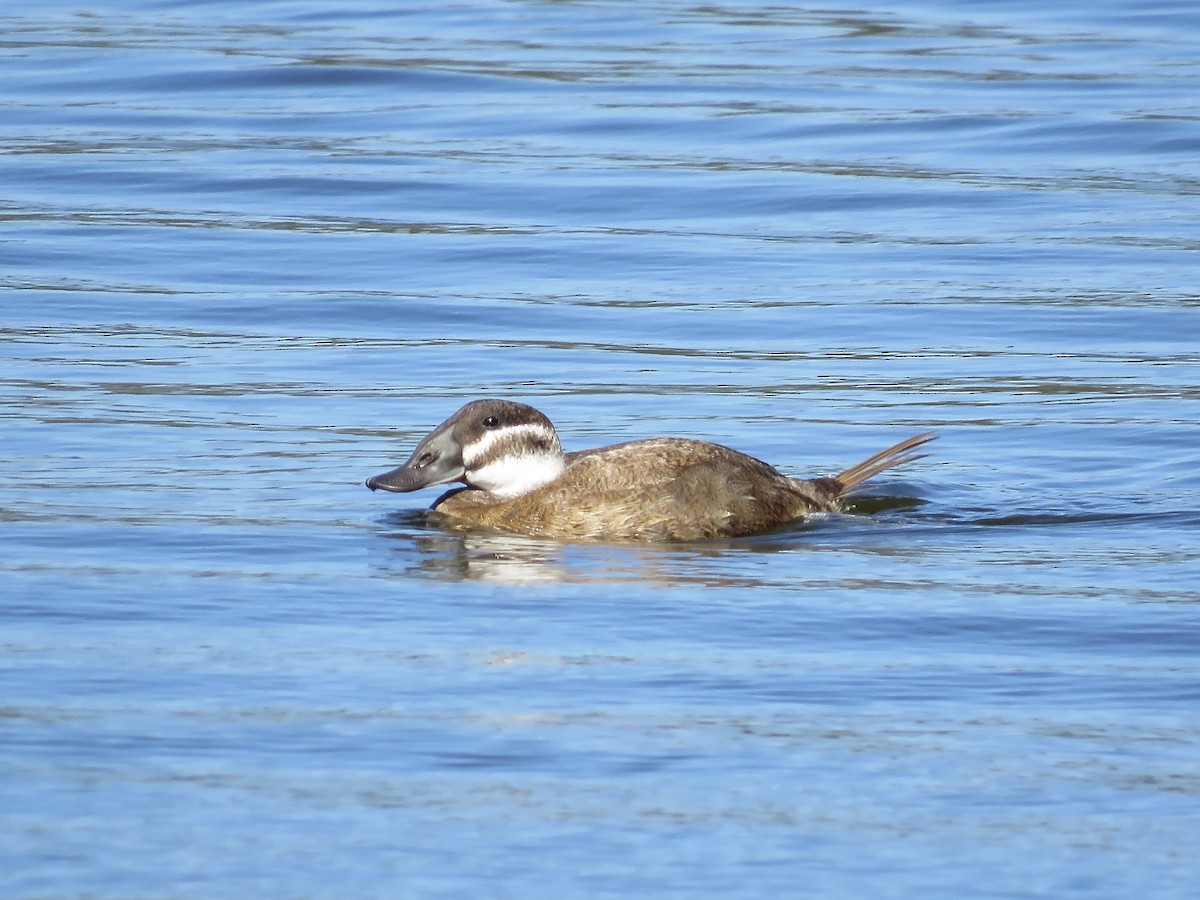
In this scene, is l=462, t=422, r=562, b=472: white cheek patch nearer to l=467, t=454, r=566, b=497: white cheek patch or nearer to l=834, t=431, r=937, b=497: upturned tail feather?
l=467, t=454, r=566, b=497: white cheek patch

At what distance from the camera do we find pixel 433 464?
31.2 ft

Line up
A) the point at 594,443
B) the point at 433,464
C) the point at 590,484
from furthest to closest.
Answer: the point at 594,443, the point at 433,464, the point at 590,484

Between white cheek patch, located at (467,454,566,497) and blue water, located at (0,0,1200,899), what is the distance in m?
0.29

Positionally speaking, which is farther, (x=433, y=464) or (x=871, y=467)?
(x=871, y=467)

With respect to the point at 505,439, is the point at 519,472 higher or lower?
lower

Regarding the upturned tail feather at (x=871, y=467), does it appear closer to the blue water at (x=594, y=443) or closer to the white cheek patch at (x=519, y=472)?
the blue water at (x=594, y=443)

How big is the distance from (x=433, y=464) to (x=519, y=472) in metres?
0.36

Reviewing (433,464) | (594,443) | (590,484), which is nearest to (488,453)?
(433,464)

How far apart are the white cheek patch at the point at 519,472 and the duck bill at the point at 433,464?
0.30ft

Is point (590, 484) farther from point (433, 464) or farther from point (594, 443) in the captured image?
point (594, 443)

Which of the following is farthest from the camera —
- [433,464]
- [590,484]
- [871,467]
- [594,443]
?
[594,443]

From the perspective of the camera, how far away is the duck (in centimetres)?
934

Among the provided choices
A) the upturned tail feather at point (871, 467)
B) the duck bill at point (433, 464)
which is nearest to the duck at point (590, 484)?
the duck bill at point (433, 464)

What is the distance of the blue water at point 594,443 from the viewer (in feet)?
19.0
